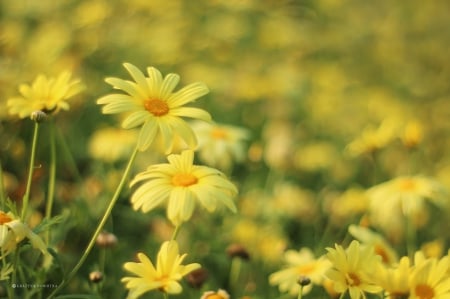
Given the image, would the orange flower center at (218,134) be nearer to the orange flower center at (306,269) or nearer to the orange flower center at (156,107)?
the orange flower center at (306,269)

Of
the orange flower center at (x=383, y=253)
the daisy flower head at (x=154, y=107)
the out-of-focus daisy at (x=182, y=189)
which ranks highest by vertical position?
the daisy flower head at (x=154, y=107)

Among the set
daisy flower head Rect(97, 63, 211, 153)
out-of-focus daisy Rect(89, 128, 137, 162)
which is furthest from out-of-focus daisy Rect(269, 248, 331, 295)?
out-of-focus daisy Rect(89, 128, 137, 162)

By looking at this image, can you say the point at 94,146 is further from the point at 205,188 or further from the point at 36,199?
the point at 205,188

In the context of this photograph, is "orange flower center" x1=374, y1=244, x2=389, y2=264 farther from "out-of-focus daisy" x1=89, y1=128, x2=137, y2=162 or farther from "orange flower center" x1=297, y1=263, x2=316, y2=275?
"out-of-focus daisy" x1=89, y1=128, x2=137, y2=162

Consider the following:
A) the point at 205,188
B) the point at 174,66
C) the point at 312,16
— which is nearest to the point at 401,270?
the point at 205,188

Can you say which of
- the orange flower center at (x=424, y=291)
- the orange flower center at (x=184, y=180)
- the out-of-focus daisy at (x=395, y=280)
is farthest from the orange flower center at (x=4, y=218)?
the orange flower center at (x=424, y=291)

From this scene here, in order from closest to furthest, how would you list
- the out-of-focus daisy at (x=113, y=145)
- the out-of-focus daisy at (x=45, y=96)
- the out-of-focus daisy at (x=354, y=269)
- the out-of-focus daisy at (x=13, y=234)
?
the out-of-focus daisy at (x=13, y=234)
the out-of-focus daisy at (x=354, y=269)
the out-of-focus daisy at (x=45, y=96)
the out-of-focus daisy at (x=113, y=145)

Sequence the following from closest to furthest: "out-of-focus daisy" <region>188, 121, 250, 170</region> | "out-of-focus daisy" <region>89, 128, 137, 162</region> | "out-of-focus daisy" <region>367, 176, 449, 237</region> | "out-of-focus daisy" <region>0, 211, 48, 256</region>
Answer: "out-of-focus daisy" <region>0, 211, 48, 256</region>
"out-of-focus daisy" <region>367, 176, 449, 237</region>
"out-of-focus daisy" <region>188, 121, 250, 170</region>
"out-of-focus daisy" <region>89, 128, 137, 162</region>
